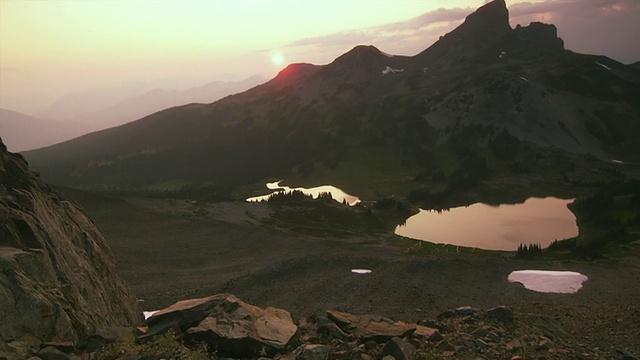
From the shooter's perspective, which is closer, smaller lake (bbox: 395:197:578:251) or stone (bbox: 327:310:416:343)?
A: stone (bbox: 327:310:416:343)

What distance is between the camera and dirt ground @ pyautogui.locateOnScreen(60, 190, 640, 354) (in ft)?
109

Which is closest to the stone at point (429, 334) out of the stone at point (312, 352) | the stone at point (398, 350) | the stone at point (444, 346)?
the stone at point (444, 346)

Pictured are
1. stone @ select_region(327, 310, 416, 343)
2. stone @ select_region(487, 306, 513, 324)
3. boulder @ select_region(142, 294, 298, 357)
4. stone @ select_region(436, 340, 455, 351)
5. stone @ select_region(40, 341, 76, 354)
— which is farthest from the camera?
stone @ select_region(487, 306, 513, 324)

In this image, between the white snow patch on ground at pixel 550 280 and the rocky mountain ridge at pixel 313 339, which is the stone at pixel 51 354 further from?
the white snow patch on ground at pixel 550 280

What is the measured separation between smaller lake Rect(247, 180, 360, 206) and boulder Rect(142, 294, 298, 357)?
307 feet

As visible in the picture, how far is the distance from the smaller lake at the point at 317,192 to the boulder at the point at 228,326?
307ft

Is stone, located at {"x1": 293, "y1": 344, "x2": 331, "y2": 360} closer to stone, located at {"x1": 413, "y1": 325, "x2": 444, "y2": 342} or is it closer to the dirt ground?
stone, located at {"x1": 413, "y1": 325, "x2": 444, "y2": 342}

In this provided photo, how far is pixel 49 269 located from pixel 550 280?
43527mm

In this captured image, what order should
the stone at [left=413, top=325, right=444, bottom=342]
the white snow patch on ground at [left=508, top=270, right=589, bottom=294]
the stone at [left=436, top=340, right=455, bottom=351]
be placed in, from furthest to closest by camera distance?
the white snow patch on ground at [left=508, top=270, right=589, bottom=294]
the stone at [left=413, top=325, right=444, bottom=342]
the stone at [left=436, top=340, right=455, bottom=351]

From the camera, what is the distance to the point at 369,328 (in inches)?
681

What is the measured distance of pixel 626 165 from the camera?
13162 centimetres

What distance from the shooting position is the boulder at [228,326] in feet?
46.8

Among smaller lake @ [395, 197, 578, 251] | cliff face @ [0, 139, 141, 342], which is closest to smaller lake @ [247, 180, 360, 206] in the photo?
smaller lake @ [395, 197, 578, 251]

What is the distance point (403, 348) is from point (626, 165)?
148 metres
